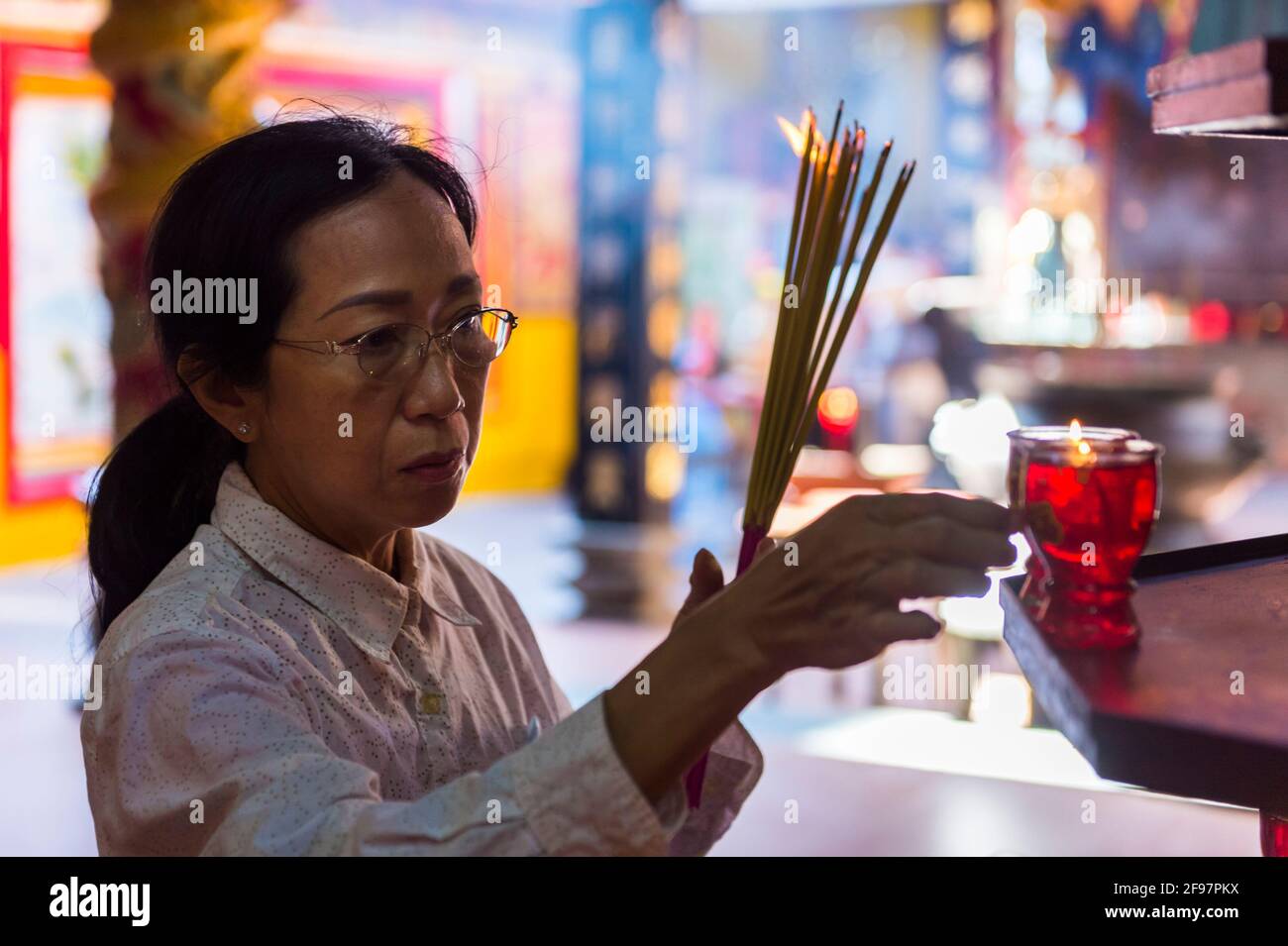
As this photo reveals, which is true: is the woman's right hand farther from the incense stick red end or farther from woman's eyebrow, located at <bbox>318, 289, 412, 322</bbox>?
woman's eyebrow, located at <bbox>318, 289, 412, 322</bbox>

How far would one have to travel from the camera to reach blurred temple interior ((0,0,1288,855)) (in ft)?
11.4

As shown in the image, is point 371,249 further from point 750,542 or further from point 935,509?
point 935,509

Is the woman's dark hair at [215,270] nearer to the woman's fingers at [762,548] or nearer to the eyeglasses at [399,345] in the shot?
the eyeglasses at [399,345]

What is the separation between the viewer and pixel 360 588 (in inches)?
47.6

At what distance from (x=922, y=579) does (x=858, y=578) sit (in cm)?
4

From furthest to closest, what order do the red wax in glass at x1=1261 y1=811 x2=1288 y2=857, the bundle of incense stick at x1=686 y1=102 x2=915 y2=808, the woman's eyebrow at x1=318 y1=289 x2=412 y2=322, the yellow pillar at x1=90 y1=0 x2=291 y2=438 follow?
1. the yellow pillar at x1=90 y1=0 x2=291 y2=438
2. the red wax in glass at x1=1261 y1=811 x2=1288 y2=857
3. the woman's eyebrow at x1=318 y1=289 x2=412 y2=322
4. the bundle of incense stick at x1=686 y1=102 x2=915 y2=808

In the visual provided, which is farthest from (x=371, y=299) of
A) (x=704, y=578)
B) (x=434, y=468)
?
(x=704, y=578)

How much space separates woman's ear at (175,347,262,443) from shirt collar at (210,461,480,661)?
4cm

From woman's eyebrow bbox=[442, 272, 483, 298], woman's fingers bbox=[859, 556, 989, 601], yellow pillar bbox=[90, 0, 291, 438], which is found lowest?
woman's fingers bbox=[859, 556, 989, 601]

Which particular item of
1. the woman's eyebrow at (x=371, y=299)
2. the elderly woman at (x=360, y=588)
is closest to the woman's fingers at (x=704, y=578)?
the elderly woman at (x=360, y=588)

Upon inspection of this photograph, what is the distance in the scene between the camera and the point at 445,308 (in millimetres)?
1161

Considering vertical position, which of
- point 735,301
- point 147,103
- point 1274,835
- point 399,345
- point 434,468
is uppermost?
point 147,103

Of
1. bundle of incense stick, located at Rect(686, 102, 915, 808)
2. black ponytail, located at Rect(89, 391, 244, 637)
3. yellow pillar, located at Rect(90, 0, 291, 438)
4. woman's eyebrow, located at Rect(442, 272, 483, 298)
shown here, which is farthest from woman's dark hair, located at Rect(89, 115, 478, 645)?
yellow pillar, located at Rect(90, 0, 291, 438)

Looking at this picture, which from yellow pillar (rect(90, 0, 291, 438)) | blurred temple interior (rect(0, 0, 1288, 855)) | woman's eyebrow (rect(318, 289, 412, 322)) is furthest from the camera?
Answer: yellow pillar (rect(90, 0, 291, 438))
